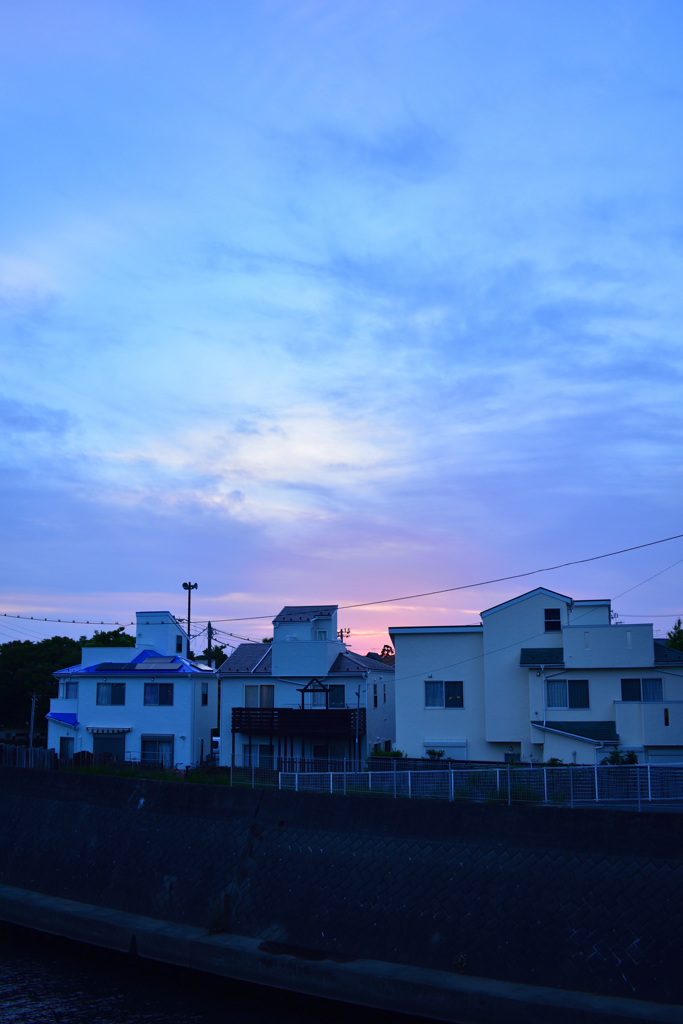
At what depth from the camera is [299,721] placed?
129 ft

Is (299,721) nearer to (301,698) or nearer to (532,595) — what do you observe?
(301,698)

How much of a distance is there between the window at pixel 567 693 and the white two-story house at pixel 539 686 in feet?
0.14

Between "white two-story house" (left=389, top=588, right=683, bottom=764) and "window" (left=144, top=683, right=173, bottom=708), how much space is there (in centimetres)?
1492


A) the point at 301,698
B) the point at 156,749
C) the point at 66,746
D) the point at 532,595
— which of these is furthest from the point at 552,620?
the point at 66,746

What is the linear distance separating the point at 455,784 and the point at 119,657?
96.3 ft

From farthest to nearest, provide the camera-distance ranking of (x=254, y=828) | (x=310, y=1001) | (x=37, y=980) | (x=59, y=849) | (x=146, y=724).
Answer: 1. (x=146, y=724)
2. (x=59, y=849)
3. (x=254, y=828)
4. (x=37, y=980)
5. (x=310, y=1001)

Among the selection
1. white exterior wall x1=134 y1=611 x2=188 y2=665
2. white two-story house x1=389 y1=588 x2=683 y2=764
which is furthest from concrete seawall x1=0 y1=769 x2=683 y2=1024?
white exterior wall x1=134 y1=611 x2=188 y2=665

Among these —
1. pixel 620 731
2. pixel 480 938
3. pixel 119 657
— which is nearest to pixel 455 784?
pixel 480 938

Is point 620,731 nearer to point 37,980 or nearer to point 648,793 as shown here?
point 648,793

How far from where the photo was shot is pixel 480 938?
16.8m

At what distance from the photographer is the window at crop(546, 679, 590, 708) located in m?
33.6

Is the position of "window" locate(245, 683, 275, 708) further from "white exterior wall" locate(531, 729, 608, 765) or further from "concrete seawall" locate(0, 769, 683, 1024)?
"concrete seawall" locate(0, 769, 683, 1024)

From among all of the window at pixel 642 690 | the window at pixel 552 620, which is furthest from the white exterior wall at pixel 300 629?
the window at pixel 642 690

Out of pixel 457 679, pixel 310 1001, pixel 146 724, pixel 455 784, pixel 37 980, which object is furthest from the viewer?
pixel 146 724
